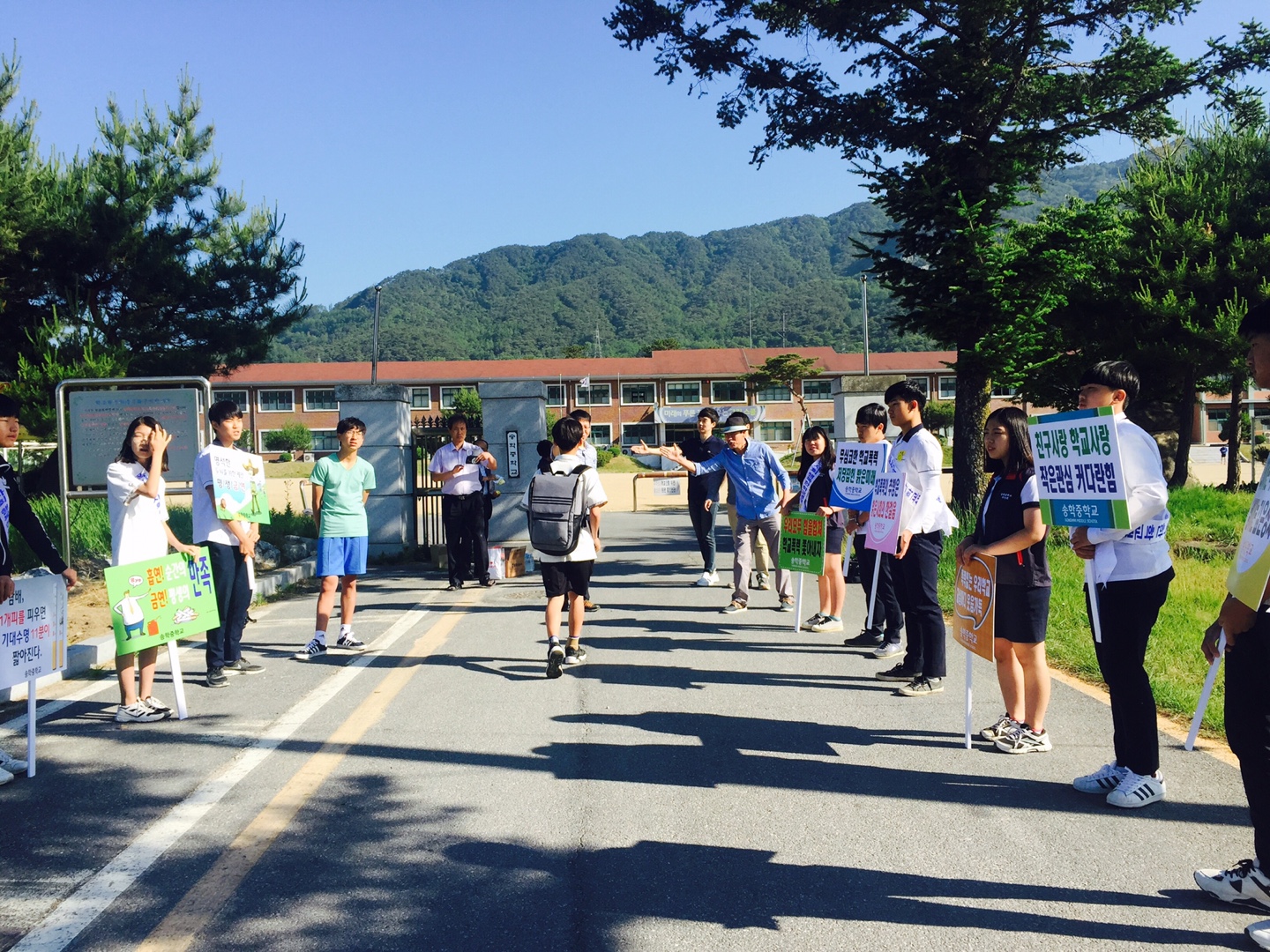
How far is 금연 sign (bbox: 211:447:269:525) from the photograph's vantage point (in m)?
6.90

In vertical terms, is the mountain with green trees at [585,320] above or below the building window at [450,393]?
above

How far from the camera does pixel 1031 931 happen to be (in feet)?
10.7

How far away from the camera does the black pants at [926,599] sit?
6.48 meters

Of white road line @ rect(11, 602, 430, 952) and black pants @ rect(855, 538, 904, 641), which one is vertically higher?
black pants @ rect(855, 538, 904, 641)

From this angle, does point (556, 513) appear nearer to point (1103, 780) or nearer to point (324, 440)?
point (1103, 780)

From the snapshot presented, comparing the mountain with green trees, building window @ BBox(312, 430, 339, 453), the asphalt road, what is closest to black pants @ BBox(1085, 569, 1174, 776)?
the asphalt road

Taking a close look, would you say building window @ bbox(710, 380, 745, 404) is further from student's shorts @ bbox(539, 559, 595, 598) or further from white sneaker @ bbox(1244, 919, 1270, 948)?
white sneaker @ bbox(1244, 919, 1270, 948)

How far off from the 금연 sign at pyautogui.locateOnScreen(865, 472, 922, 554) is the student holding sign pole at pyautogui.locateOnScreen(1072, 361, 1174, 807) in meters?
2.06

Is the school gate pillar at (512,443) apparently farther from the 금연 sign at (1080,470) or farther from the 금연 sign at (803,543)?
the 금연 sign at (1080,470)

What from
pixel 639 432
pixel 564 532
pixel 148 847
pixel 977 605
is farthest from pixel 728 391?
pixel 148 847

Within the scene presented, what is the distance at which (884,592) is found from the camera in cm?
784

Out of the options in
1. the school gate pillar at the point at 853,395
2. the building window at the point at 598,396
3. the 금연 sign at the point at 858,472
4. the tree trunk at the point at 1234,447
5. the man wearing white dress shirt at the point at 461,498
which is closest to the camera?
the 금연 sign at the point at 858,472

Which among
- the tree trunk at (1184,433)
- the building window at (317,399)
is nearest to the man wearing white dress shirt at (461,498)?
the tree trunk at (1184,433)

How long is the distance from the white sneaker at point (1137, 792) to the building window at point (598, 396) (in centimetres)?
6379
